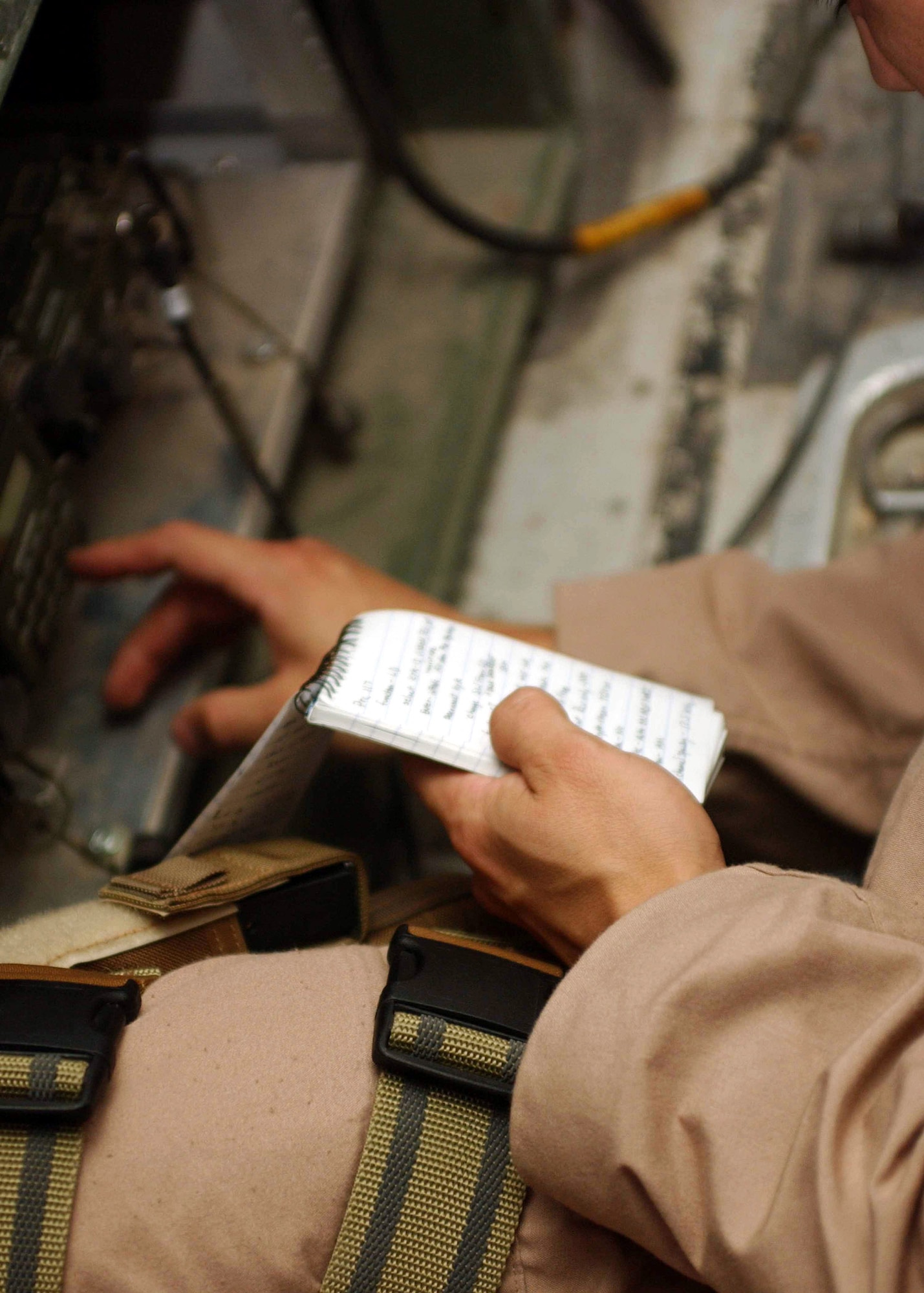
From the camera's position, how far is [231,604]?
88 cm

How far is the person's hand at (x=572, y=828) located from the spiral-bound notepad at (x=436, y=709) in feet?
0.10

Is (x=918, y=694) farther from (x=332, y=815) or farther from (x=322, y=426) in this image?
(x=322, y=426)

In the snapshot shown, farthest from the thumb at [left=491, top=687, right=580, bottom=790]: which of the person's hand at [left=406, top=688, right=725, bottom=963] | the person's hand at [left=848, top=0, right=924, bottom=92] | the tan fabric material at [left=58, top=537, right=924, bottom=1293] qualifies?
the person's hand at [left=848, top=0, right=924, bottom=92]

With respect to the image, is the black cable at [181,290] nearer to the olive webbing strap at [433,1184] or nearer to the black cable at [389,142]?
the black cable at [389,142]

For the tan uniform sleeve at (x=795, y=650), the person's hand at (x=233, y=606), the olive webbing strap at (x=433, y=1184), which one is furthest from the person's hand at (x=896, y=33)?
the olive webbing strap at (x=433, y=1184)

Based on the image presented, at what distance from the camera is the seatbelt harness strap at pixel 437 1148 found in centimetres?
48

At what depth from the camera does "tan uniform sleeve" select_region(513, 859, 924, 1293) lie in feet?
1.39

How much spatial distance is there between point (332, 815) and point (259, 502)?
0.29 m

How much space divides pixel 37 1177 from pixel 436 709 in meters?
0.30

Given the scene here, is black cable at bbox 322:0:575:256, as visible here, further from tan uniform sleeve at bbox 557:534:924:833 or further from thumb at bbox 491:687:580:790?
thumb at bbox 491:687:580:790

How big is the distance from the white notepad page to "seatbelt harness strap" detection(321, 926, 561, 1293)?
0.14 metres

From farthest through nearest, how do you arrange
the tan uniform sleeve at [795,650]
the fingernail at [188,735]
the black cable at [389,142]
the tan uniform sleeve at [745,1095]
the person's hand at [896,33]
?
the black cable at [389,142]
the fingernail at [188,735]
the tan uniform sleeve at [795,650]
the person's hand at [896,33]
the tan uniform sleeve at [745,1095]

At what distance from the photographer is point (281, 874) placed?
0.58 metres

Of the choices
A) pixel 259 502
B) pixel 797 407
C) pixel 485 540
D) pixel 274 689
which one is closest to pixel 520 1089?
pixel 274 689
